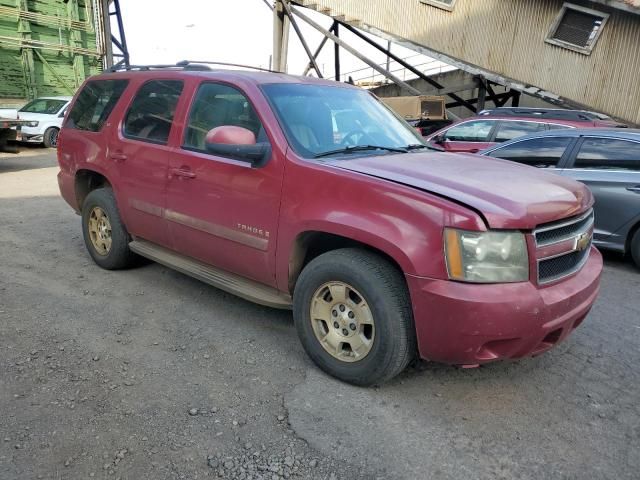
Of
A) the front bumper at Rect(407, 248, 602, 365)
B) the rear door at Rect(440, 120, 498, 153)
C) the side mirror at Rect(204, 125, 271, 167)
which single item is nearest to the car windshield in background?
the rear door at Rect(440, 120, 498, 153)

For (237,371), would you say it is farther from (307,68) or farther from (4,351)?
(307,68)

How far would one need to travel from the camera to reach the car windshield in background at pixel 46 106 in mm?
16344

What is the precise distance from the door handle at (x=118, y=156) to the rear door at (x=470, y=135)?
6454mm

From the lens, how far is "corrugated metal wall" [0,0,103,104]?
20.0 metres

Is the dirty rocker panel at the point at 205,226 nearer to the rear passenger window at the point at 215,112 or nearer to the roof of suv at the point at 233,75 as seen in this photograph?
the rear passenger window at the point at 215,112

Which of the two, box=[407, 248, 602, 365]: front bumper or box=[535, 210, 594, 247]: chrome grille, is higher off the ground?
box=[535, 210, 594, 247]: chrome grille

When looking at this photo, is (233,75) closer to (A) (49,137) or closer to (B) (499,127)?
(B) (499,127)

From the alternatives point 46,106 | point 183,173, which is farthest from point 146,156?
point 46,106

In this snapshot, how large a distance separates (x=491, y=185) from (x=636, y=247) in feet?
12.4

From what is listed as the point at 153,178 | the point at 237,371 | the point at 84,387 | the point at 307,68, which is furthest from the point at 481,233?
the point at 307,68

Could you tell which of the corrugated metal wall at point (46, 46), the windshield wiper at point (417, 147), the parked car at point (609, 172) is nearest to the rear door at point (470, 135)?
the parked car at point (609, 172)

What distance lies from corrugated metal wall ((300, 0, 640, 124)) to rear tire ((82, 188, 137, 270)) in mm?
14086

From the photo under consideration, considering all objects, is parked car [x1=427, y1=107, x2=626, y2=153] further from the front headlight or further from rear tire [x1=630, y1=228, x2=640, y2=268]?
the front headlight

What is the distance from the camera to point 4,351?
341cm
